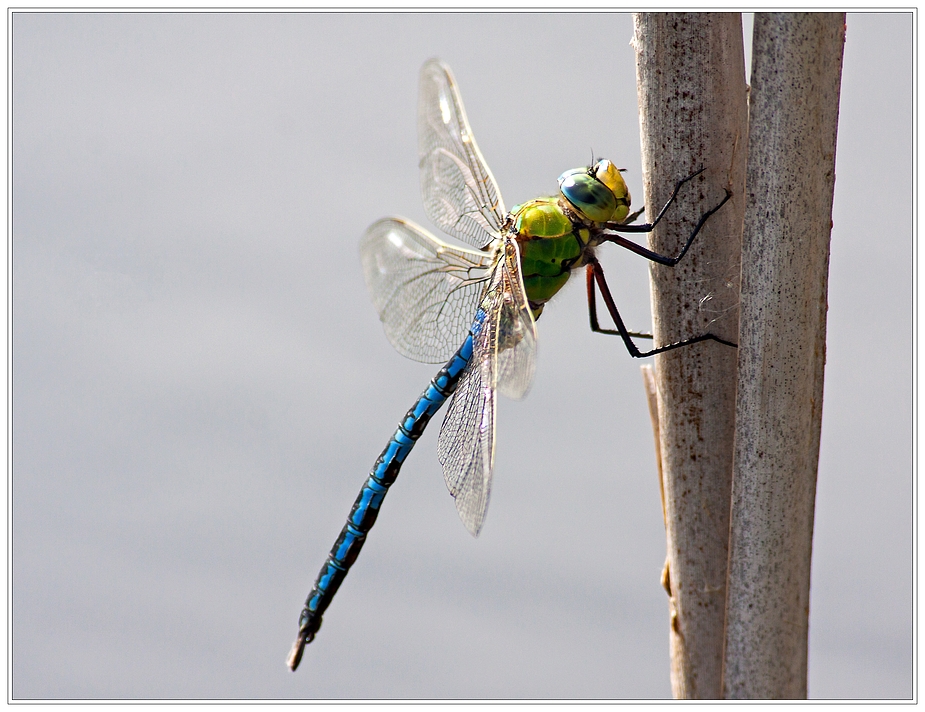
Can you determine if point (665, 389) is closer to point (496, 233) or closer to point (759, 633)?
point (759, 633)

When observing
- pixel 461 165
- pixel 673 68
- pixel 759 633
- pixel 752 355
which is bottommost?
pixel 759 633

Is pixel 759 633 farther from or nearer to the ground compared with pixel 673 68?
nearer to the ground

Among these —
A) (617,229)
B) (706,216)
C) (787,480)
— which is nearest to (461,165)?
(617,229)

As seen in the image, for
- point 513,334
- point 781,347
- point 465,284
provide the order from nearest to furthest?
point 781,347, point 513,334, point 465,284

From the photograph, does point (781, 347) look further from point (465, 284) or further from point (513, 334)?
point (465, 284)

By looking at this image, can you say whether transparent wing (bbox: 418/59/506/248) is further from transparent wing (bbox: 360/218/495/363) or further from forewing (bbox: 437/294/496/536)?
forewing (bbox: 437/294/496/536)

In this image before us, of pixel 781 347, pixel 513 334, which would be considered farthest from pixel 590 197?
pixel 781 347

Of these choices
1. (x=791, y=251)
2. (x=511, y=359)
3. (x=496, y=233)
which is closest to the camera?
(x=791, y=251)
